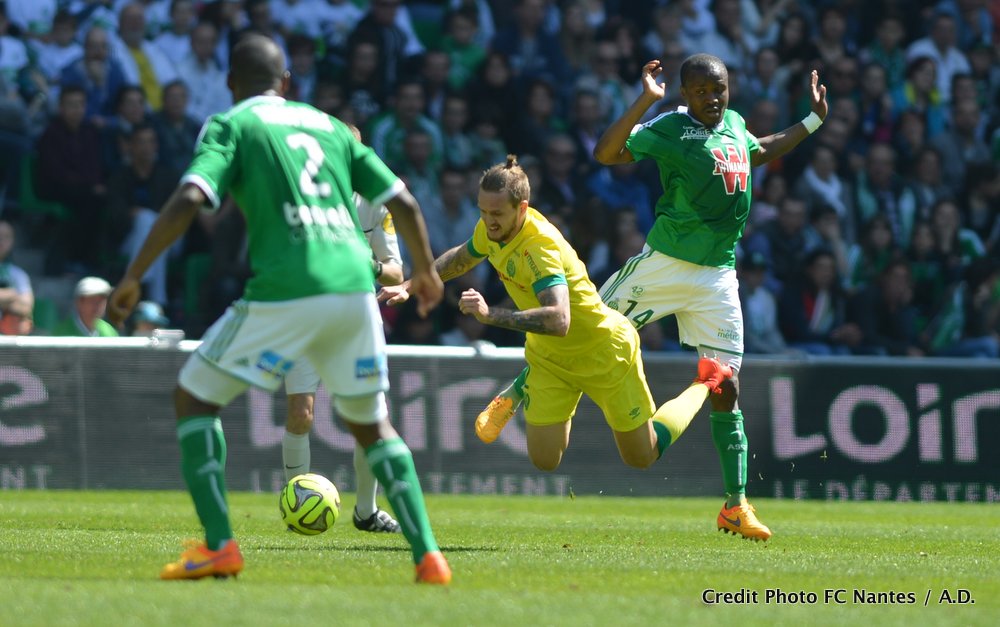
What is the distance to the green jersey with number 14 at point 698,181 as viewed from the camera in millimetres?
9820

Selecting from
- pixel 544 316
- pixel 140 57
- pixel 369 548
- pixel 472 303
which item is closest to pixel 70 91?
pixel 140 57

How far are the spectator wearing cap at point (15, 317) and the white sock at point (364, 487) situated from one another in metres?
5.86

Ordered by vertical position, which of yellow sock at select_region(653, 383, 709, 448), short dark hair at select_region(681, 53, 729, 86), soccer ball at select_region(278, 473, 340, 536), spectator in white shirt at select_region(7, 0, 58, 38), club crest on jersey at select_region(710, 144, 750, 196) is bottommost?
soccer ball at select_region(278, 473, 340, 536)

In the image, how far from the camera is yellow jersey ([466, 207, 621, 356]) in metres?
8.62

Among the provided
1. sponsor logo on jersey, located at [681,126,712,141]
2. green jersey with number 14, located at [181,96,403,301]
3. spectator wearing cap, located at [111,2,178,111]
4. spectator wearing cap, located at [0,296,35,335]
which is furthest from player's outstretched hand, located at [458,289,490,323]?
spectator wearing cap, located at [111,2,178,111]

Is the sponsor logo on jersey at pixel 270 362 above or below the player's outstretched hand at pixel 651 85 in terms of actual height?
below

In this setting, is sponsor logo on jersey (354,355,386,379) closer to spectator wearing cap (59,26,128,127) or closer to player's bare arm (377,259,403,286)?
player's bare arm (377,259,403,286)

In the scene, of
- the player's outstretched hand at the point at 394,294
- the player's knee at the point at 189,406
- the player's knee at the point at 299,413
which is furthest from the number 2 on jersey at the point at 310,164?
the player's knee at the point at 299,413

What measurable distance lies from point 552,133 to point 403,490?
38.3 feet

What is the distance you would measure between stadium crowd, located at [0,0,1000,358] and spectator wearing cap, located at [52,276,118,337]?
1.63 feet

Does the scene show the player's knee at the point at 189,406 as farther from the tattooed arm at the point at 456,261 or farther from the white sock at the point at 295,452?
the white sock at the point at 295,452

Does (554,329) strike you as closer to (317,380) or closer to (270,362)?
(317,380)

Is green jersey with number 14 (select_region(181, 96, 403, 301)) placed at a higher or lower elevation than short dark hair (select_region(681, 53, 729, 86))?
lower

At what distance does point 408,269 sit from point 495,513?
6.82 m
